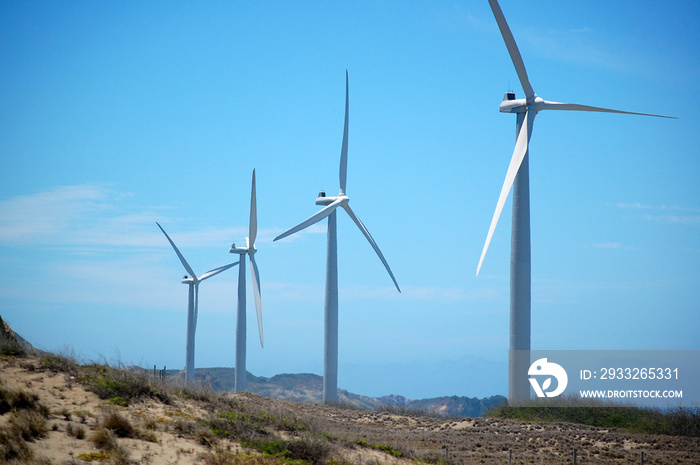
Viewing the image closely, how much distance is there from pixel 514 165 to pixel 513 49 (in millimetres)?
7053

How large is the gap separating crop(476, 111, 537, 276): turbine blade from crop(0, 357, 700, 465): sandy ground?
29.8 ft

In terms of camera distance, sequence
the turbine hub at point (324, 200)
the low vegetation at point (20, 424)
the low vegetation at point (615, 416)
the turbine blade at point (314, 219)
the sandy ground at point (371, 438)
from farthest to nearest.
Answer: the turbine hub at point (324, 200) → the turbine blade at point (314, 219) → the low vegetation at point (615, 416) → the sandy ground at point (371, 438) → the low vegetation at point (20, 424)

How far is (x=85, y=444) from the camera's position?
17.6 m

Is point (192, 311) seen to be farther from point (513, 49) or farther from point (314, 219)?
point (513, 49)

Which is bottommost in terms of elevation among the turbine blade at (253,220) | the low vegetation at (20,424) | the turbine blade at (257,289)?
the low vegetation at (20,424)

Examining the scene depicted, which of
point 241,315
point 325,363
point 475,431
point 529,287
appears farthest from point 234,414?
point 241,315

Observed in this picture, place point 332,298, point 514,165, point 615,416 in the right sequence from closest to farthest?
point 615,416 → point 514,165 → point 332,298

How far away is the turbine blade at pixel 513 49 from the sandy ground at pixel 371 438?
68.4ft

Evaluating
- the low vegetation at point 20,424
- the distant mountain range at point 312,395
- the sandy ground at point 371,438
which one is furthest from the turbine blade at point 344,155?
the distant mountain range at point 312,395

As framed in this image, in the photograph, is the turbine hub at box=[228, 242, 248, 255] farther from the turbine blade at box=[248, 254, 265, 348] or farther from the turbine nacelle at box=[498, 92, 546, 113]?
the turbine nacelle at box=[498, 92, 546, 113]

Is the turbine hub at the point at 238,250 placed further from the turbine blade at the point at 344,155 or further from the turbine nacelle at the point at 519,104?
the turbine nacelle at the point at 519,104

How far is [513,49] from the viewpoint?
42.4m

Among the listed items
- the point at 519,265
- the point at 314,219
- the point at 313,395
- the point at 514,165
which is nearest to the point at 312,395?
the point at 313,395

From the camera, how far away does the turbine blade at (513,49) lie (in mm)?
41000
